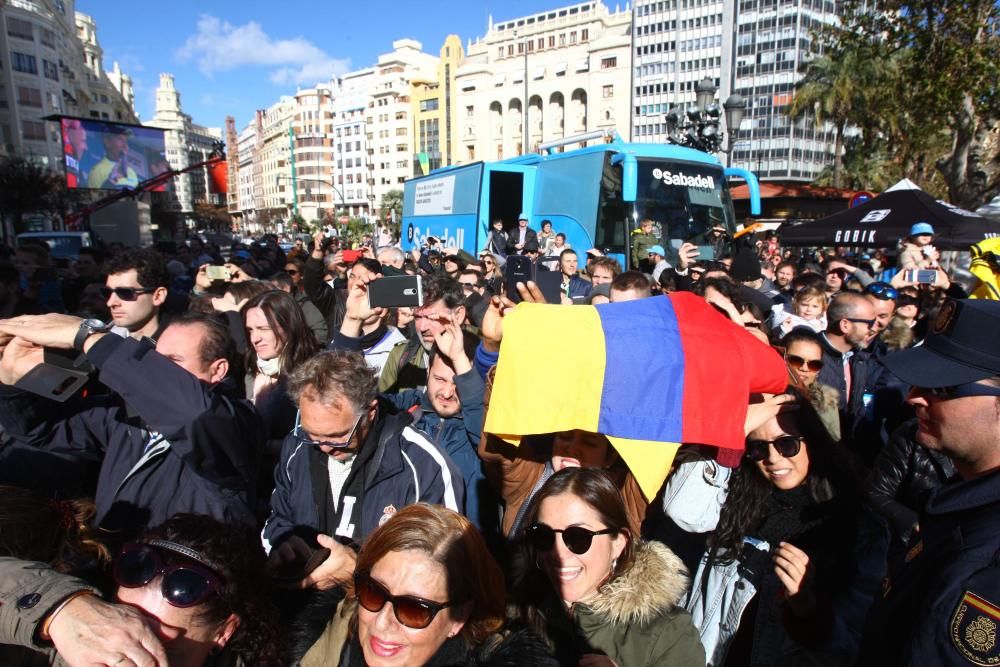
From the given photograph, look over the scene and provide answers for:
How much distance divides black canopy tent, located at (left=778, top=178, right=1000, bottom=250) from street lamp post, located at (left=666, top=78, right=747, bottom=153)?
102 inches

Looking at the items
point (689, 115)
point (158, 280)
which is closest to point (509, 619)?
point (158, 280)

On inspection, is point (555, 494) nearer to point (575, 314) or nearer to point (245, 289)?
point (575, 314)

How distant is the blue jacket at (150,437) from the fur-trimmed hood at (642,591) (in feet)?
4.66

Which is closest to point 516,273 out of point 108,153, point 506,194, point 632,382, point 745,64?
point 632,382

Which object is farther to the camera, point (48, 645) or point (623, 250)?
point (623, 250)

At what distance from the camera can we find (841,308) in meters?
4.15

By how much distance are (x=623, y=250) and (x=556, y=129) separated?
73.1m

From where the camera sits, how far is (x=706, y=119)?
11.7 meters

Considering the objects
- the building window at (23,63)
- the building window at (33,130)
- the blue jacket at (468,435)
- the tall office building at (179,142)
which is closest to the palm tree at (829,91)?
the blue jacket at (468,435)

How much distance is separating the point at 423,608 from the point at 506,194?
1484 centimetres

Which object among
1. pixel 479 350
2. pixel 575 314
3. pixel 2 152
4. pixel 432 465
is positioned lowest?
pixel 432 465

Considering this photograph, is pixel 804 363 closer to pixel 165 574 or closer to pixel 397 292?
pixel 397 292

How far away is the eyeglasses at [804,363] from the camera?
137 inches

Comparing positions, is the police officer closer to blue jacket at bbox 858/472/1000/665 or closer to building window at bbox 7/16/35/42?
blue jacket at bbox 858/472/1000/665
